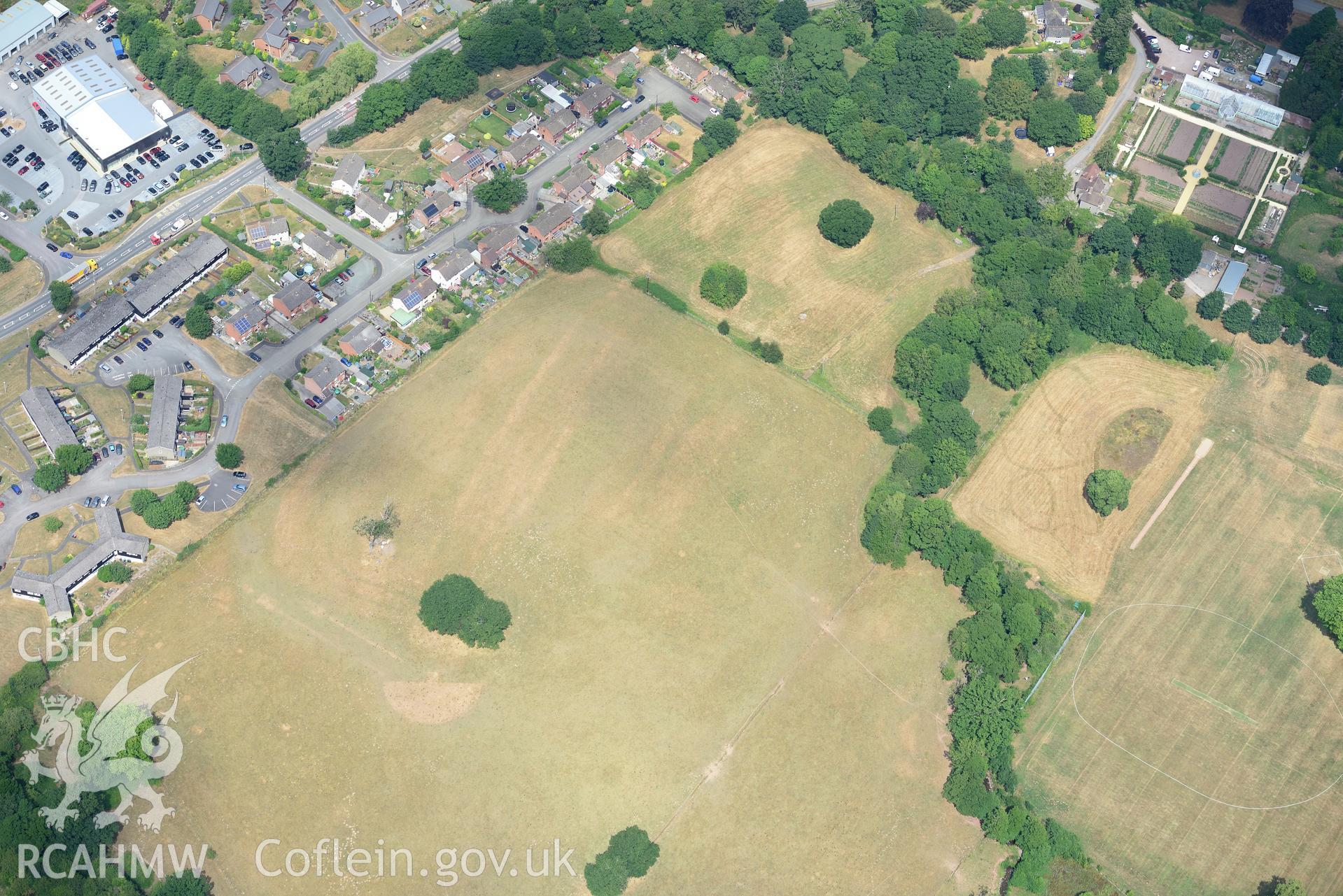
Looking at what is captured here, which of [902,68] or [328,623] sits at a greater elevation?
[902,68]

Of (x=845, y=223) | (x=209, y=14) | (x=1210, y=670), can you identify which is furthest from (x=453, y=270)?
(x=1210, y=670)

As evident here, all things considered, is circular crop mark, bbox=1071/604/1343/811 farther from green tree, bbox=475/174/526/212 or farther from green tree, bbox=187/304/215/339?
green tree, bbox=187/304/215/339

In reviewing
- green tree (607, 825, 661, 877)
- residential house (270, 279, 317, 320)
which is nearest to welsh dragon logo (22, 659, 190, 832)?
green tree (607, 825, 661, 877)

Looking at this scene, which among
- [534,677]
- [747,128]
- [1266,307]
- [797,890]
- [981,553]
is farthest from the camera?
[747,128]

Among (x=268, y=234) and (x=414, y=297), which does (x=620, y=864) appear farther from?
(x=268, y=234)

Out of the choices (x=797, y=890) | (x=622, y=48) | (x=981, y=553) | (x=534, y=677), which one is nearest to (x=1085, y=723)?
(x=981, y=553)

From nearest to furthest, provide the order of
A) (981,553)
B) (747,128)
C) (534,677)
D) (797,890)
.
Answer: (797,890) < (534,677) < (981,553) < (747,128)

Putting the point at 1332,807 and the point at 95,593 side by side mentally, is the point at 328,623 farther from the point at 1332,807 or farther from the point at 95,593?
the point at 1332,807
